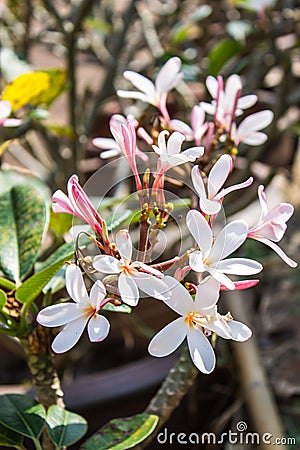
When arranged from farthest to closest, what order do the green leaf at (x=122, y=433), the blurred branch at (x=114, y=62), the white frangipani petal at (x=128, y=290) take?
the blurred branch at (x=114, y=62) → the green leaf at (x=122, y=433) → the white frangipani petal at (x=128, y=290)

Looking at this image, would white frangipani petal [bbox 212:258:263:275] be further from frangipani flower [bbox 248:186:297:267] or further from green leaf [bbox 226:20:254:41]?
green leaf [bbox 226:20:254:41]

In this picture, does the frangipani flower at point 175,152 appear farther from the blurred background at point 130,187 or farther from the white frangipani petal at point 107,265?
the blurred background at point 130,187

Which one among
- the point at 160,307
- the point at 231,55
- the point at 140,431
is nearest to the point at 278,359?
the point at 160,307

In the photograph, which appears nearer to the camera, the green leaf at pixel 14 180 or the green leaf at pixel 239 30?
the green leaf at pixel 14 180

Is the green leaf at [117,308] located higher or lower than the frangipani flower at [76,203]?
lower

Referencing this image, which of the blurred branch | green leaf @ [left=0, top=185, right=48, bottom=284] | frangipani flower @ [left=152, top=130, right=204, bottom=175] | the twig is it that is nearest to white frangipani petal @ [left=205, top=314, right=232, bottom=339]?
frangipani flower @ [left=152, top=130, right=204, bottom=175]

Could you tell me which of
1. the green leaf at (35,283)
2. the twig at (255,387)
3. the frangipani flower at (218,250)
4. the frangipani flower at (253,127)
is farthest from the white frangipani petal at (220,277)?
the twig at (255,387)

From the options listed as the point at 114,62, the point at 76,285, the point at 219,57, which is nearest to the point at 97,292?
the point at 76,285
